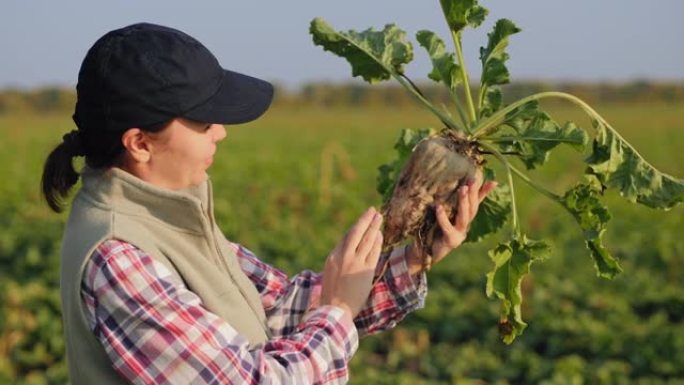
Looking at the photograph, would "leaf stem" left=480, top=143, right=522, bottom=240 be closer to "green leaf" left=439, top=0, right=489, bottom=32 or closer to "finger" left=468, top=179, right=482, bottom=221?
"finger" left=468, top=179, right=482, bottom=221

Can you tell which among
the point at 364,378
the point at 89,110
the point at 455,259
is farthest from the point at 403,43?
the point at 455,259

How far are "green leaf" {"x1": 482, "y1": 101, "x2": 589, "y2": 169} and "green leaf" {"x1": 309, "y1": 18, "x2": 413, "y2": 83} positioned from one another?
311 millimetres

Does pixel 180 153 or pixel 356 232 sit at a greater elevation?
pixel 180 153

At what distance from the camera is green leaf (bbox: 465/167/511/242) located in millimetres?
2859

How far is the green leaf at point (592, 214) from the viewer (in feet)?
8.61

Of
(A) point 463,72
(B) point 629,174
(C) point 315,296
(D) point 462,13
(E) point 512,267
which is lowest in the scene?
(C) point 315,296

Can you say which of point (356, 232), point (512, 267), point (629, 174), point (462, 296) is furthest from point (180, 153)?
point (462, 296)

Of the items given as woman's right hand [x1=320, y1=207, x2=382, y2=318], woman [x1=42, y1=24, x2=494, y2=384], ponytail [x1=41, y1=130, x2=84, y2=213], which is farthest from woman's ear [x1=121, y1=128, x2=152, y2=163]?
woman's right hand [x1=320, y1=207, x2=382, y2=318]

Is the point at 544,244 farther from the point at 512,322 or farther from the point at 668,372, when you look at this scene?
the point at 668,372

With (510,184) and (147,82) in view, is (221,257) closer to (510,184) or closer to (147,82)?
(147,82)

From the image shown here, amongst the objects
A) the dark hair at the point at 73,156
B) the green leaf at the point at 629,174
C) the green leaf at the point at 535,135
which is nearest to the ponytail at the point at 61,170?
the dark hair at the point at 73,156

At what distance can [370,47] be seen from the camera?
2.85 m

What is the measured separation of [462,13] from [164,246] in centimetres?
110

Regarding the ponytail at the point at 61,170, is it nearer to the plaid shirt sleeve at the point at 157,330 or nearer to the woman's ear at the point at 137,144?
the woman's ear at the point at 137,144
